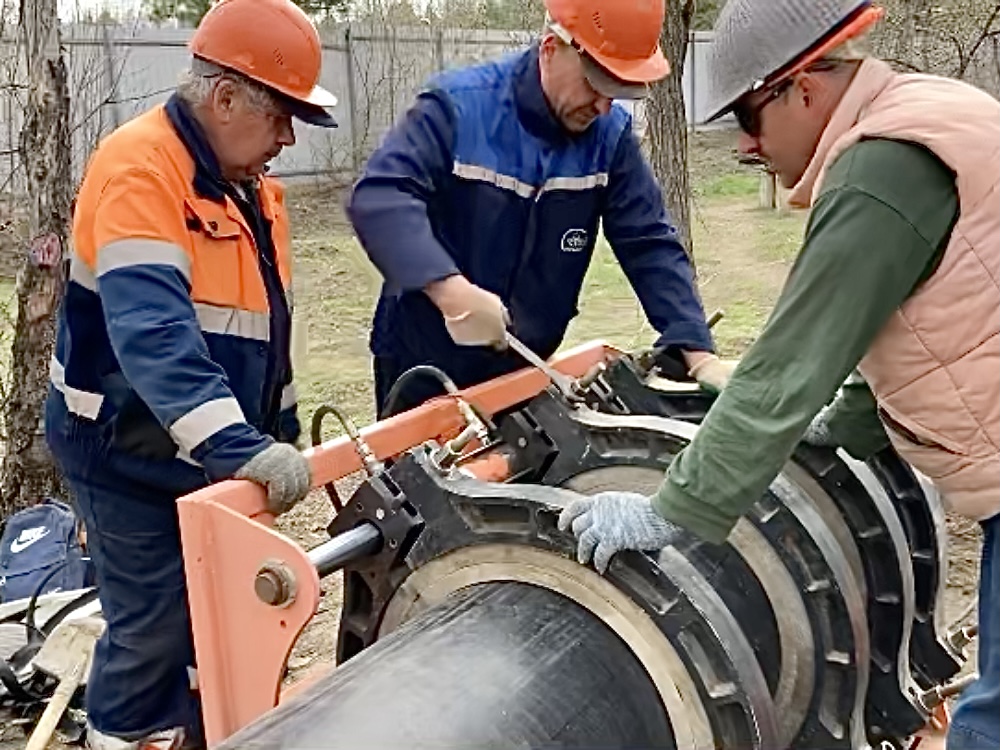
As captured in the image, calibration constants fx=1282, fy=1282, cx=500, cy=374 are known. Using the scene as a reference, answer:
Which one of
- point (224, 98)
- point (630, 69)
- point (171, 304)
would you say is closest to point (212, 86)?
point (224, 98)

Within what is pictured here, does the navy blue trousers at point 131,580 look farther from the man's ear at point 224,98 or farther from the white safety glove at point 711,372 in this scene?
the white safety glove at point 711,372

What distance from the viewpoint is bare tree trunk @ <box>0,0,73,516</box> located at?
16.0 feet

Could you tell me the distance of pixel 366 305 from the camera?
36.0 ft

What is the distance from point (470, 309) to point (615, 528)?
0.97m

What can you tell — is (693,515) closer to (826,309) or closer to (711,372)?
(826,309)

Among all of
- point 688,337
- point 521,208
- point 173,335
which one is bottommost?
point 688,337

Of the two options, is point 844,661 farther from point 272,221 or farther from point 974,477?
point 272,221

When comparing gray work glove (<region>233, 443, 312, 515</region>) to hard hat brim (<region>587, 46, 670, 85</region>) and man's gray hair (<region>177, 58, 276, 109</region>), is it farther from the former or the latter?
hard hat brim (<region>587, 46, 670, 85</region>)

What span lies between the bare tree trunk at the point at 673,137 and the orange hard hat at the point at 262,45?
302 centimetres

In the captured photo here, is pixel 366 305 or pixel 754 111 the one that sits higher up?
pixel 754 111

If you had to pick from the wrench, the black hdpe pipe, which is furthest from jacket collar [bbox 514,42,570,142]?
the black hdpe pipe

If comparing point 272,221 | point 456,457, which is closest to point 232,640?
point 456,457

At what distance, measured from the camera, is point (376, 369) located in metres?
3.71

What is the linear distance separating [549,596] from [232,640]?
59 cm
